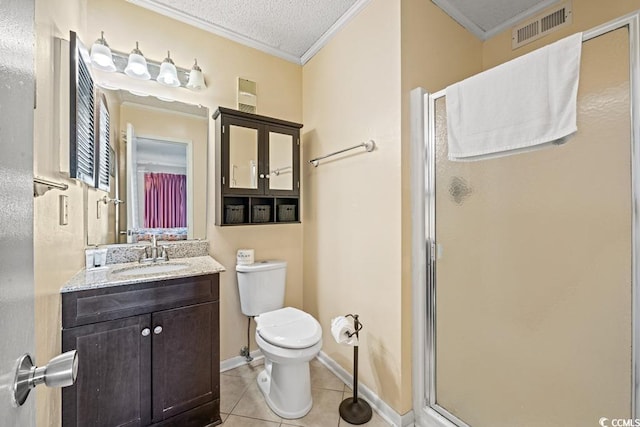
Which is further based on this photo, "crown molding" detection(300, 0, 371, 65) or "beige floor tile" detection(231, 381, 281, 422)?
"crown molding" detection(300, 0, 371, 65)

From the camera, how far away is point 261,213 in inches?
83.7

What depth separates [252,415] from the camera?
160 centimetres

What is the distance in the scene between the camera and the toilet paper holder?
1560 mm

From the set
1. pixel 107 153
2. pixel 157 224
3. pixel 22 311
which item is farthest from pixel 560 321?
pixel 107 153

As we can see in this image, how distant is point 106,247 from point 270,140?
128 centimetres

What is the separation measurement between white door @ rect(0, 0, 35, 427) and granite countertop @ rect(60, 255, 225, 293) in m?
0.85

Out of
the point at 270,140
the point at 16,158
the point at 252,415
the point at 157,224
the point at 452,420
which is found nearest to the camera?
the point at 16,158

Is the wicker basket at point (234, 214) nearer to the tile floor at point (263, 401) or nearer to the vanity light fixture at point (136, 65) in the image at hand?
the vanity light fixture at point (136, 65)

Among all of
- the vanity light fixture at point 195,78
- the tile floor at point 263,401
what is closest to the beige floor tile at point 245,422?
the tile floor at point 263,401

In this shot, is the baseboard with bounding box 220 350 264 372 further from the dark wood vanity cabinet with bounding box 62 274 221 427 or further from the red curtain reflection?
the red curtain reflection

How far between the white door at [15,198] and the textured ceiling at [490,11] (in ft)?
6.54

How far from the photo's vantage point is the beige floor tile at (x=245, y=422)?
1523 mm

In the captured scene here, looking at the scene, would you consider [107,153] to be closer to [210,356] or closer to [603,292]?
[210,356]

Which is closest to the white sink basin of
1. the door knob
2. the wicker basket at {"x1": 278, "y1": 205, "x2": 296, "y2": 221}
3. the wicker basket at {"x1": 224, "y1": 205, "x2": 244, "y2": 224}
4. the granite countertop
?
the granite countertop
